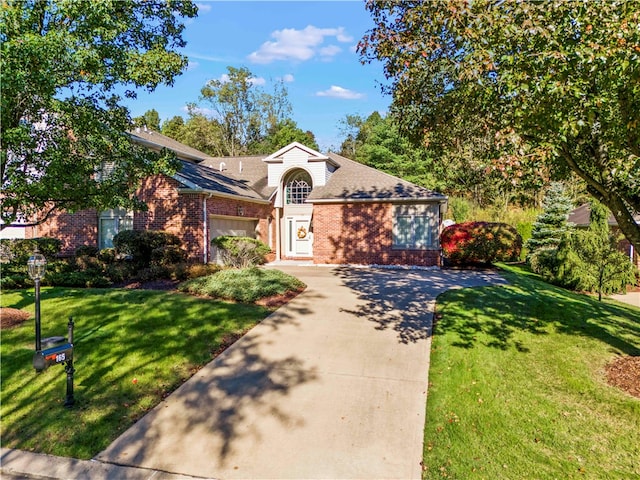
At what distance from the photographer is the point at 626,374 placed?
5.49 meters

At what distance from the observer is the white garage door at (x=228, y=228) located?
15.3 meters

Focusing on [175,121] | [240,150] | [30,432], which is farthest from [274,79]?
[30,432]

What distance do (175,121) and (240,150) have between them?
12864 mm

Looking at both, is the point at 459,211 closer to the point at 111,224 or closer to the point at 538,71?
the point at 111,224

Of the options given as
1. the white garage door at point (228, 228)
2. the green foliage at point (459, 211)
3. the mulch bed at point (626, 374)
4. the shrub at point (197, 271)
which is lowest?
the mulch bed at point (626, 374)

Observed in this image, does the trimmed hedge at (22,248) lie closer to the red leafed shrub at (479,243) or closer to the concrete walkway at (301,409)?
the concrete walkway at (301,409)

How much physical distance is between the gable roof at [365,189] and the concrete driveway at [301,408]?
9455 mm

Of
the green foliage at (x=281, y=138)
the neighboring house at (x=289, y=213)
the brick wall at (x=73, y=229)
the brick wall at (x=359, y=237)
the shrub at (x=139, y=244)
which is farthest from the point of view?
the green foliage at (x=281, y=138)

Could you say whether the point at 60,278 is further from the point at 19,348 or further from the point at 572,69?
the point at 572,69

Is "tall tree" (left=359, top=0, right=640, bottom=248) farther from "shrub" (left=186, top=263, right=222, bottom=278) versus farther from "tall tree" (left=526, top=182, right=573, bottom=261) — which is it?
"tall tree" (left=526, top=182, right=573, bottom=261)

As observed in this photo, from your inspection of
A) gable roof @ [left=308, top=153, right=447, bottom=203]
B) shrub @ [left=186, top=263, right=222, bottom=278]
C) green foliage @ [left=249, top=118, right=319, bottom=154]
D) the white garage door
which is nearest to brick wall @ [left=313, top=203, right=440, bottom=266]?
gable roof @ [left=308, top=153, right=447, bottom=203]

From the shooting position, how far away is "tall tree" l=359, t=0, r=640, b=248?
4.38m

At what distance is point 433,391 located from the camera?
5.34 m

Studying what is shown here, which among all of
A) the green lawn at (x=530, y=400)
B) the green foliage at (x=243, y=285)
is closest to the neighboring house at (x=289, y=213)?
the green foliage at (x=243, y=285)
